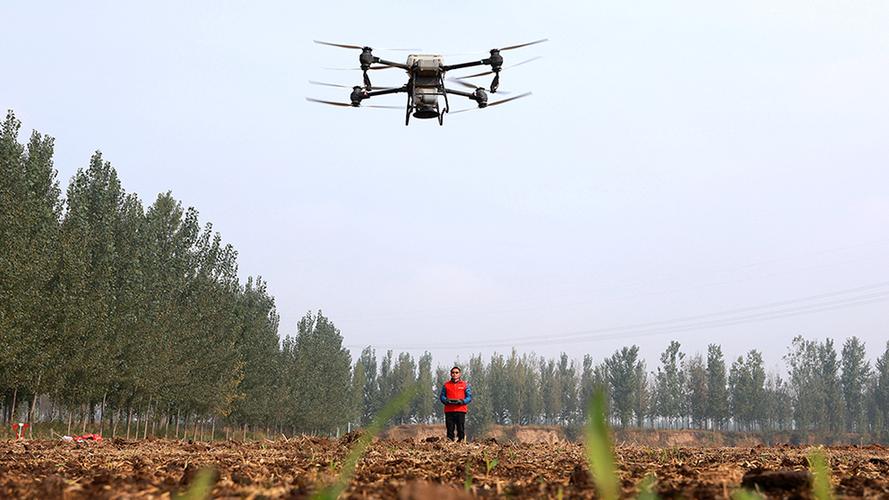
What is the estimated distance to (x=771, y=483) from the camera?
431 cm

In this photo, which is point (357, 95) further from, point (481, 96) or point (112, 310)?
point (112, 310)

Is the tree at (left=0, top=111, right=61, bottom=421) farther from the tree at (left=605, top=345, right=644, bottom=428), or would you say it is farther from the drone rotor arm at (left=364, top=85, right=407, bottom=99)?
the tree at (left=605, top=345, right=644, bottom=428)

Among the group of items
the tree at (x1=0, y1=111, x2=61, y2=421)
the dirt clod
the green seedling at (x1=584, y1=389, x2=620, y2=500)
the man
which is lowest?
the dirt clod

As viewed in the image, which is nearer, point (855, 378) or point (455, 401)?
point (455, 401)

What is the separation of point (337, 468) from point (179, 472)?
1.07 m

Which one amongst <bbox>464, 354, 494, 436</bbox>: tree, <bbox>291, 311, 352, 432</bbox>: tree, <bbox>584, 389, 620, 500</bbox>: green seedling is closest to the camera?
<bbox>584, 389, 620, 500</bbox>: green seedling

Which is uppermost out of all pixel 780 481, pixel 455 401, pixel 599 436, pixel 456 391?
pixel 456 391

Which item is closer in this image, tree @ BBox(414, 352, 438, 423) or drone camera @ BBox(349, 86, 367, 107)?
drone camera @ BBox(349, 86, 367, 107)

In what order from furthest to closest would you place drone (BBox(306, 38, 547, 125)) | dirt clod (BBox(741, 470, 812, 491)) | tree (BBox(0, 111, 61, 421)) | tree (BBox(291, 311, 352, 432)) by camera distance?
1. tree (BBox(291, 311, 352, 432))
2. tree (BBox(0, 111, 61, 421))
3. drone (BBox(306, 38, 547, 125))
4. dirt clod (BBox(741, 470, 812, 491))

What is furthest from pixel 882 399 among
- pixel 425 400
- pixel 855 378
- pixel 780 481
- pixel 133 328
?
pixel 780 481

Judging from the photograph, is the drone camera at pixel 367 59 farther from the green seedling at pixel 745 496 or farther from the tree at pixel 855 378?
the tree at pixel 855 378

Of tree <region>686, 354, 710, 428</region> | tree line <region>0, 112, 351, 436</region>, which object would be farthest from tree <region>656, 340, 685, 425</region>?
tree line <region>0, 112, 351, 436</region>

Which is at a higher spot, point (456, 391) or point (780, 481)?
point (456, 391)

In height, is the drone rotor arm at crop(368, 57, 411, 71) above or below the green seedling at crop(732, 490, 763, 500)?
above
